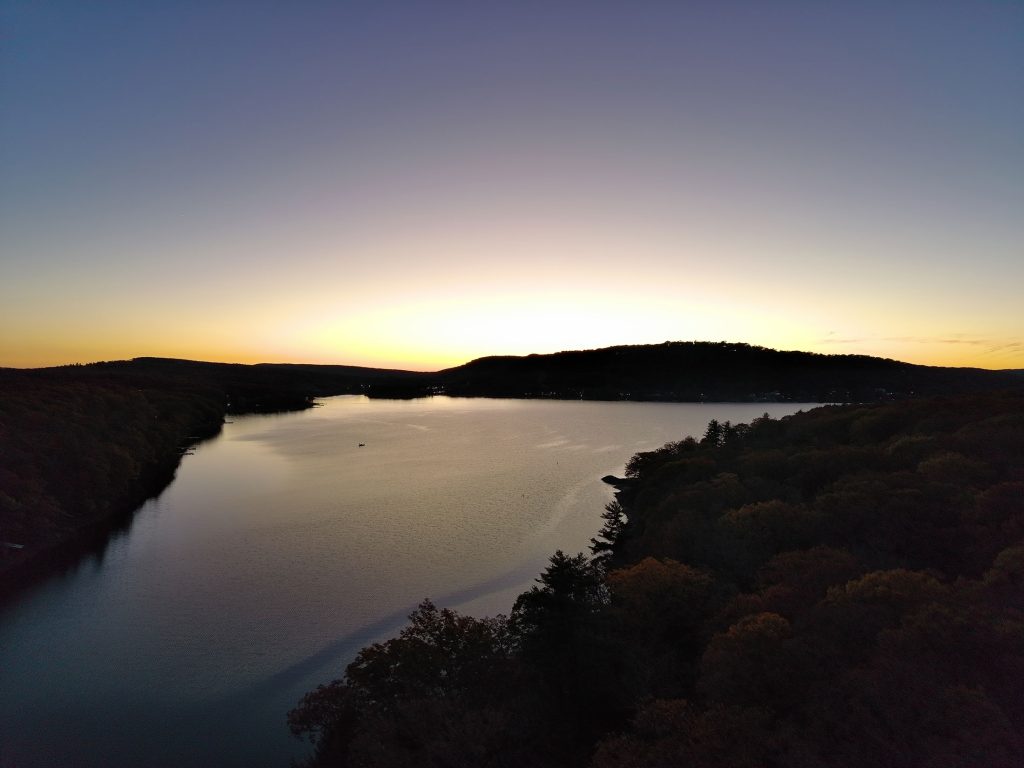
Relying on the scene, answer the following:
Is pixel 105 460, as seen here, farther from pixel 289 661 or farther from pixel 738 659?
pixel 738 659

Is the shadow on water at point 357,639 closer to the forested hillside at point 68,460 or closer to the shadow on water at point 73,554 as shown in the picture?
the shadow on water at point 73,554

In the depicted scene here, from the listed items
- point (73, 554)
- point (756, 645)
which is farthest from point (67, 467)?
point (756, 645)

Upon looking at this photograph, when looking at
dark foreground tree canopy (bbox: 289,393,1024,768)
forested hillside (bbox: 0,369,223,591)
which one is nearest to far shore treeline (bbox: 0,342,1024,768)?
dark foreground tree canopy (bbox: 289,393,1024,768)

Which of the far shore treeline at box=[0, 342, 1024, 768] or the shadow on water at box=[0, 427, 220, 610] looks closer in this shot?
the far shore treeline at box=[0, 342, 1024, 768]

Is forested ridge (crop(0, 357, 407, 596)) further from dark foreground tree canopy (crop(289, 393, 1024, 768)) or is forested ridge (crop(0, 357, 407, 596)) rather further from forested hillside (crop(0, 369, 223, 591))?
dark foreground tree canopy (crop(289, 393, 1024, 768))

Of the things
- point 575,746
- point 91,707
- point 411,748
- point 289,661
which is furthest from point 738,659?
point 91,707

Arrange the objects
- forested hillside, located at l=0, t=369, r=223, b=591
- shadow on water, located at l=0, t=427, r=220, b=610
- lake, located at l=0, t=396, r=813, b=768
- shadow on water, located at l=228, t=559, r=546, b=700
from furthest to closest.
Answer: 1. forested hillside, located at l=0, t=369, r=223, b=591
2. shadow on water, located at l=0, t=427, r=220, b=610
3. shadow on water, located at l=228, t=559, r=546, b=700
4. lake, located at l=0, t=396, r=813, b=768

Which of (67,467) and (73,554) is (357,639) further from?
(67,467)
